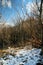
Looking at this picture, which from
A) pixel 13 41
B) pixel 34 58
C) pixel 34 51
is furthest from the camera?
pixel 13 41

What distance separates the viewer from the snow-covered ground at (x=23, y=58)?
5.31m

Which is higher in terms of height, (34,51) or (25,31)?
(25,31)

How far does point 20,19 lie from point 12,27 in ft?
1.56

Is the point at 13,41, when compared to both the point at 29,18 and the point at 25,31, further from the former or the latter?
the point at 29,18

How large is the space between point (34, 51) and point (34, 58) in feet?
2.13

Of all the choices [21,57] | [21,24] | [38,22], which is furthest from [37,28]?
[21,57]

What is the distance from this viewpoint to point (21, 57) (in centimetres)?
574

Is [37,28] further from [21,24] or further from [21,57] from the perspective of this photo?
[21,57]

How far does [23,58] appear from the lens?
5.61 metres

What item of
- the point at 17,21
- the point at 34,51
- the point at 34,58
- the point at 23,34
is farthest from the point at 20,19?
the point at 34,58

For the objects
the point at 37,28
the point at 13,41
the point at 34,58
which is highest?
the point at 37,28

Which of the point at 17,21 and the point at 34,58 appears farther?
the point at 17,21

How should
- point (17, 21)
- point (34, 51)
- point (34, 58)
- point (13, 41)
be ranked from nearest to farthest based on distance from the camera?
point (34, 58) < point (34, 51) < point (13, 41) < point (17, 21)

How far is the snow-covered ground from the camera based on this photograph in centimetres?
531
